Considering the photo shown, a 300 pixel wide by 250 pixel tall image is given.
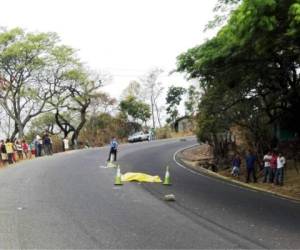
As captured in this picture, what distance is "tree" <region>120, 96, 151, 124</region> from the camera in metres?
78.9

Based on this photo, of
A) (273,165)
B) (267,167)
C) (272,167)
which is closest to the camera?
(273,165)

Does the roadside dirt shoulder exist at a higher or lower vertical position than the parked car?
lower

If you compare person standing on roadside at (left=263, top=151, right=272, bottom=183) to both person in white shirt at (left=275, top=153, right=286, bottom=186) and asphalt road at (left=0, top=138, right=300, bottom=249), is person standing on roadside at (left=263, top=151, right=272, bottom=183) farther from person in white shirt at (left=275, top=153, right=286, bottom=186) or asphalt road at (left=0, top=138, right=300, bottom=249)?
asphalt road at (left=0, top=138, right=300, bottom=249)

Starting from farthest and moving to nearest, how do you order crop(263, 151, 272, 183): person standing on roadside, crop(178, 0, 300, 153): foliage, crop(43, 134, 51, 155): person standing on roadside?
crop(43, 134, 51, 155): person standing on roadside
crop(263, 151, 272, 183): person standing on roadside
crop(178, 0, 300, 153): foliage

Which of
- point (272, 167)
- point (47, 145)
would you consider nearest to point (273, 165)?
point (272, 167)

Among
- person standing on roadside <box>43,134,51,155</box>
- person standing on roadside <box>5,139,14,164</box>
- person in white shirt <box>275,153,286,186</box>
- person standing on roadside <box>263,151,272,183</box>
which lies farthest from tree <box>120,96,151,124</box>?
person in white shirt <box>275,153,286,186</box>

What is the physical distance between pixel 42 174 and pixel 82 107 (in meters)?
40.7

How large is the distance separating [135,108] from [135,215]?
6378 centimetres

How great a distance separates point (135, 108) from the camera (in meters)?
79.3

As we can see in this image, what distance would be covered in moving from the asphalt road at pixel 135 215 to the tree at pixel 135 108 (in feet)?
170

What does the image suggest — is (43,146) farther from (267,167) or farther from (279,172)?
(279,172)

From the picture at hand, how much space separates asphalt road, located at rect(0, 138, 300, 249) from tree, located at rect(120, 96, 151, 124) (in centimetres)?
5184

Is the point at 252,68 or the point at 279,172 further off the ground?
the point at 252,68

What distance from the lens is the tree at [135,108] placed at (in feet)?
259
